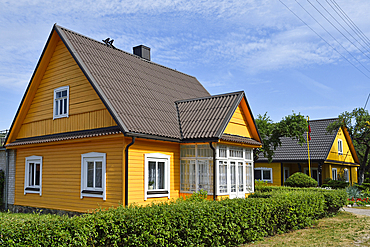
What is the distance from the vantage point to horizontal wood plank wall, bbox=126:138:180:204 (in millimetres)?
12672

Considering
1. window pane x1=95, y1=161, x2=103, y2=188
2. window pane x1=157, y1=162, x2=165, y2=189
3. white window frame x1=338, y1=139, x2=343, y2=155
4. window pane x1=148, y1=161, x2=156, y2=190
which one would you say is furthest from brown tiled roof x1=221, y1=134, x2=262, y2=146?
white window frame x1=338, y1=139, x2=343, y2=155

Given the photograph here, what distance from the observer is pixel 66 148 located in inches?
590

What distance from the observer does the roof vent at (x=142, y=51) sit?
2072 centimetres

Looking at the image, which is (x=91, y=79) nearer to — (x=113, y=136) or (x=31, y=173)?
(x=113, y=136)

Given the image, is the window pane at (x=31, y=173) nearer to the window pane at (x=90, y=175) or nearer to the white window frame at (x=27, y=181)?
the white window frame at (x=27, y=181)

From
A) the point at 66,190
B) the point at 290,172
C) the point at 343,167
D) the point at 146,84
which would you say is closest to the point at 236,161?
the point at 146,84

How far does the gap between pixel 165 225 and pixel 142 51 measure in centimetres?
1466

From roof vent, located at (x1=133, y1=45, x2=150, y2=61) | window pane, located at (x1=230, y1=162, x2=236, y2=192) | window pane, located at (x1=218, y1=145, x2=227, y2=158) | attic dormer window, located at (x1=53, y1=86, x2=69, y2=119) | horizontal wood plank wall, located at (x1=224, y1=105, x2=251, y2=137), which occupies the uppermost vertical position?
roof vent, located at (x1=133, y1=45, x2=150, y2=61)

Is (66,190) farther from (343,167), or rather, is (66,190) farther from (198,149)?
(343,167)

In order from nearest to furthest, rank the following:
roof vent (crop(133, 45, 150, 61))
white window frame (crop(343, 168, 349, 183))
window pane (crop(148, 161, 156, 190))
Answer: window pane (crop(148, 161, 156, 190))
roof vent (crop(133, 45, 150, 61))
white window frame (crop(343, 168, 349, 183))

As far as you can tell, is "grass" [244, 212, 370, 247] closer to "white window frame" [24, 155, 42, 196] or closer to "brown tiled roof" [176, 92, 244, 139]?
"brown tiled roof" [176, 92, 244, 139]

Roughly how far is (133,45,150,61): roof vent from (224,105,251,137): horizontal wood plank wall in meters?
7.59

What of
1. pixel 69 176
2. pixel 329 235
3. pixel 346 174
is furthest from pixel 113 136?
pixel 346 174

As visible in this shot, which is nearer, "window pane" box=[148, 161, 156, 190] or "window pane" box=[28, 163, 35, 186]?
"window pane" box=[148, 161, 156, 190]
